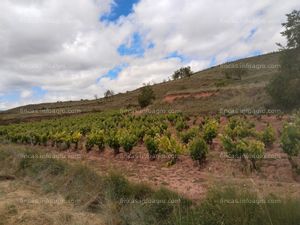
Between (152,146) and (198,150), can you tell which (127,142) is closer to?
(152,146)

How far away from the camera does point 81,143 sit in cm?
1922

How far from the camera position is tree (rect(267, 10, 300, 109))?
77.3ft

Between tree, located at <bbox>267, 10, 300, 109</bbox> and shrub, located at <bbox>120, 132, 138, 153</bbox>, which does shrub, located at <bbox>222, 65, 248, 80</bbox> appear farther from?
shrub, located at <bbox>120, 132, 138, 153</bbox>

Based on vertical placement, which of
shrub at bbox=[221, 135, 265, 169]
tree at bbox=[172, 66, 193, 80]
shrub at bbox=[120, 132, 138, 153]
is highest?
tree at bbox=[172, 66, 193, 80]

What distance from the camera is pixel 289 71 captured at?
2420 centimetres

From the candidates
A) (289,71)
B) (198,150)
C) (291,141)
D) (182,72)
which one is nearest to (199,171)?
(198,150)

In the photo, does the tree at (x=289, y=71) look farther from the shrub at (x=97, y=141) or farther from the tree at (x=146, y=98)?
the tree at (x=146, y=98)

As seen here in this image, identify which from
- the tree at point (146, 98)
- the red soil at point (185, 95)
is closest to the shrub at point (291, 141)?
the red soil at point (185, 95)

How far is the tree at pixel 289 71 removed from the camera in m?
23.6

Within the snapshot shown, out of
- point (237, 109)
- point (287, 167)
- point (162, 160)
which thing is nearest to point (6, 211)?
point (162, 160)

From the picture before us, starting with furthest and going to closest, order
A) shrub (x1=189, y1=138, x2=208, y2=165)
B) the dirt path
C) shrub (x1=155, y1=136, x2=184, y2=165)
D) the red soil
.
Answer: the red soil < shrub (x1=155, y1=136, x2=184, y2=165) < shrub (x1=189, y1=138, x2=208, y2=165) < the dirt path

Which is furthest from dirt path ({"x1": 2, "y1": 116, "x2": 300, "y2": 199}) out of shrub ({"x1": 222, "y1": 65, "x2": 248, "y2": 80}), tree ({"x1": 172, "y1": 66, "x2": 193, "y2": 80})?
tree ({"x1": 172, "y1": 66, "x2": 193, "y2": 80})

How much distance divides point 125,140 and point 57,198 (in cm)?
551

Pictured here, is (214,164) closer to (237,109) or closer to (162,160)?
(162,160)
